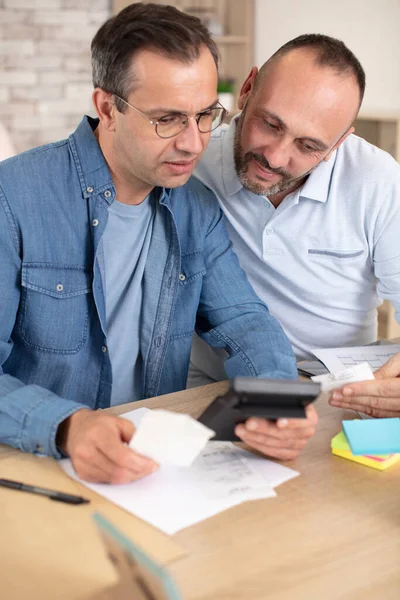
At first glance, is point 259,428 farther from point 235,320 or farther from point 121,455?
point 235,320

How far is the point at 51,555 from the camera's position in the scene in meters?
1.01

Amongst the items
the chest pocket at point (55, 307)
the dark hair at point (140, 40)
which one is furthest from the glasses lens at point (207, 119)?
the chest pocket at point (55, 307)

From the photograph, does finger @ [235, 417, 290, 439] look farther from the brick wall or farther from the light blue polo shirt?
the brick wall

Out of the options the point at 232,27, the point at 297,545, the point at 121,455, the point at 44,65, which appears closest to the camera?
the point at 297,545

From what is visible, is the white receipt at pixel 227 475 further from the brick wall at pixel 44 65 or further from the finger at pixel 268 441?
the brick wall at pixel 44 65

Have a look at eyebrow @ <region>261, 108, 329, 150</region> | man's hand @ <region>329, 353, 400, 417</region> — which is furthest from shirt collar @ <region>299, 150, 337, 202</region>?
man's hand @ <region>329, 353, 400, 417</region>

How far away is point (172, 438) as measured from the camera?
1062mm

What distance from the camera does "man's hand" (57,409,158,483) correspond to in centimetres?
115

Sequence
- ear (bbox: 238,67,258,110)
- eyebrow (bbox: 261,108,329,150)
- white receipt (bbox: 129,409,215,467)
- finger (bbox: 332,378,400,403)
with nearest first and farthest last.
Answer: white receipt (bbox: 129,409,215,467) < finger (bbox: 332,378,400,403) < eyebrow (bbox: 261,108,329,150) < ear (bbox: 238,67,258,110)

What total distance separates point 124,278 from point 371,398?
1.92ft

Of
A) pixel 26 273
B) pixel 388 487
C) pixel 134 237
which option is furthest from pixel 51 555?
pixel 134 237

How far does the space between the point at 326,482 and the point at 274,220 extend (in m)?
0.85

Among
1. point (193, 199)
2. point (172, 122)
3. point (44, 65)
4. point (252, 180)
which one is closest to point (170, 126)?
point (172, 122)

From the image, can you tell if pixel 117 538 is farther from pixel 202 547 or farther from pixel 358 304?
pixel 358 304
